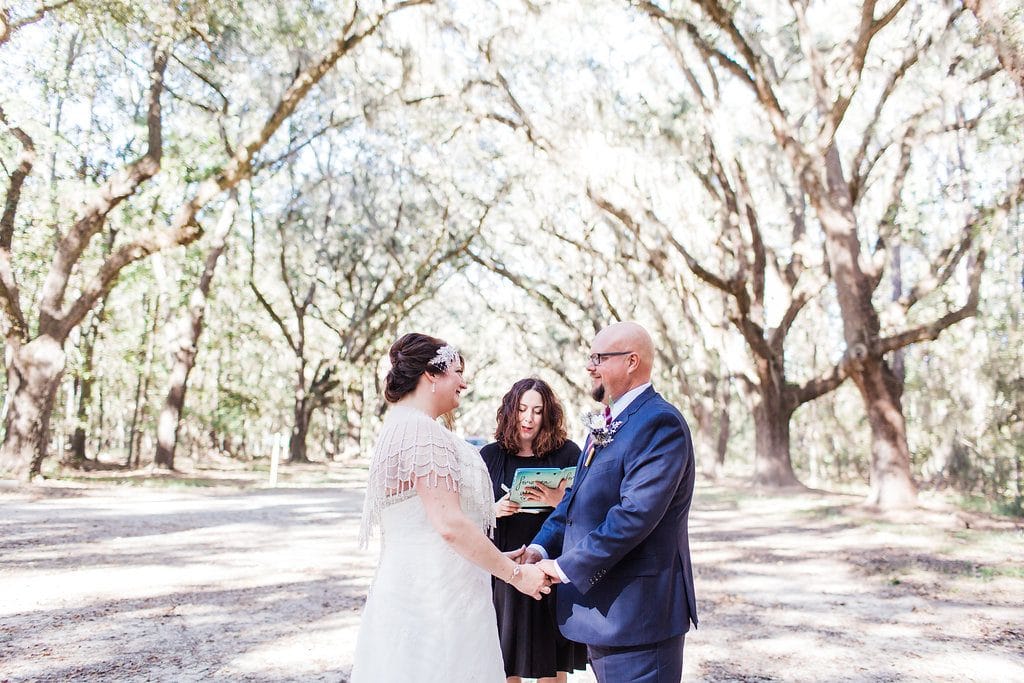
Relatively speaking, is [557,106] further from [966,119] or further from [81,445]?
[81,445]

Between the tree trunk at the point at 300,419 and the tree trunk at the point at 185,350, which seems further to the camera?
the tree trunk at the point at 300,419

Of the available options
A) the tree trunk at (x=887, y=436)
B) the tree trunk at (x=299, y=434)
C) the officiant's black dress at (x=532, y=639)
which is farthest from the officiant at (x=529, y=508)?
the tree trunk at (x=299, y=434)

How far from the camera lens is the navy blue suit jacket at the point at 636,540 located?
3049 millimetres

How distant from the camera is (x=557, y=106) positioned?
20.0 m

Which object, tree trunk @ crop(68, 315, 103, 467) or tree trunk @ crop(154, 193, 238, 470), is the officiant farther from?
tree trunk @ crop(68, 315, 103, 467)

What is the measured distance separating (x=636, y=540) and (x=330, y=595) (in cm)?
570

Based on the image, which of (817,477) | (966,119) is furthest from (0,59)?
(817,477)

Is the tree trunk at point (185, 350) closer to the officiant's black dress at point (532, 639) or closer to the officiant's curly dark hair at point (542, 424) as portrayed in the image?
the officiant's curly dark hair at point (542, 424)

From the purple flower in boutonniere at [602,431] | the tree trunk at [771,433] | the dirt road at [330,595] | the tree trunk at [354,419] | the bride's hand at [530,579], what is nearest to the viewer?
the purple flower in boutonniere at [602,431]

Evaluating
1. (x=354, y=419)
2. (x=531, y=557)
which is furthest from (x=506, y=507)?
(x=354, y=419)

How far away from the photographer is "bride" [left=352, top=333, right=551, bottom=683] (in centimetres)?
326

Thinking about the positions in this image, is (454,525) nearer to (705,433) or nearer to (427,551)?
(427,551)

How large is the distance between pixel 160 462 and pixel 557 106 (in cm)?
1401

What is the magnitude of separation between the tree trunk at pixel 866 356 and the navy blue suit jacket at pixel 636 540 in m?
12.7
